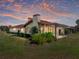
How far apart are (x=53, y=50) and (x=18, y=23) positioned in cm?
83

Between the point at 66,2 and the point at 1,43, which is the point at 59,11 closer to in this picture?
the point at 66,2

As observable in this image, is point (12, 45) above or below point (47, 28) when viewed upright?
below

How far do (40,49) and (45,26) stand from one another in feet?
1.34

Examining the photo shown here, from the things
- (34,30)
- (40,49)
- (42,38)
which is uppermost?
(34,30)

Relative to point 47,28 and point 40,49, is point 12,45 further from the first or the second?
point 47,28

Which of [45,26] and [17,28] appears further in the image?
[17,28]

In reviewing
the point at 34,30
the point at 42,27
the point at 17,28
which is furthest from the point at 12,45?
the point at 42,27

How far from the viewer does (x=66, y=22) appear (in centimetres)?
407

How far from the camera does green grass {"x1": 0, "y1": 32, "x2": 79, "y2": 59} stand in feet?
12.8

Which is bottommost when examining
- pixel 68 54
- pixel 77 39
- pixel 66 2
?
pixel 68 54

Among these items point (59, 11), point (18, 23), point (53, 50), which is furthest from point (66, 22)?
point (18, 23)

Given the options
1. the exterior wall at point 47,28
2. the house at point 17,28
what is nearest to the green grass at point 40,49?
the house at point 17,28

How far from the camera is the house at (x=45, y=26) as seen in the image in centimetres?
399

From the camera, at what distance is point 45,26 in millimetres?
3980
